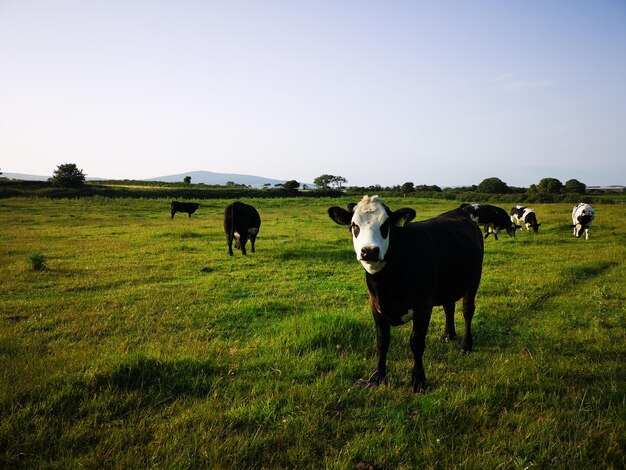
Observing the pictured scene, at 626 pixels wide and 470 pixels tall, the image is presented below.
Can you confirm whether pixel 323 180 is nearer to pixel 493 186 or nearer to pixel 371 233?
pixel 493 186

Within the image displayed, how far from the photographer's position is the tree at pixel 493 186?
2844 inches

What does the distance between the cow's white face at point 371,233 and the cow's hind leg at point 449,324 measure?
2.26 metres

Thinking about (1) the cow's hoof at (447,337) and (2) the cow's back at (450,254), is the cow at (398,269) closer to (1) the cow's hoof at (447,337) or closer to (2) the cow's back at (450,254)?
(2) the cow's back at (450,254)

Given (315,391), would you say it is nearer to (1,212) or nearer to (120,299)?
(120,299)

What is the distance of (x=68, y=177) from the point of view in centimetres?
5719

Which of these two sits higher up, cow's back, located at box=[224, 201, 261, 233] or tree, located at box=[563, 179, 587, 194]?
tree, located at box=[563, 179, 587, 194]

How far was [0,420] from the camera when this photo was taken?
338 cm

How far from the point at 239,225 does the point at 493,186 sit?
71288 mm

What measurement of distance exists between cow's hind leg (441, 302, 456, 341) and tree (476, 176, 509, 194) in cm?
7263

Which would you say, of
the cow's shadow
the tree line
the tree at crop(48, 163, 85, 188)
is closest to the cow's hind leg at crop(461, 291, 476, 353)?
the cow's shadow

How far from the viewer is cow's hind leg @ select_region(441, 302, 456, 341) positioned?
19.7ft

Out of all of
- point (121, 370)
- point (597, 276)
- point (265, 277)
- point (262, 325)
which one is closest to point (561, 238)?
point (597, 276)

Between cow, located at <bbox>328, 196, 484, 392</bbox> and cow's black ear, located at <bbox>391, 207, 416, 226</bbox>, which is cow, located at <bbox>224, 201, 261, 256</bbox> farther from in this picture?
cow's black ear, located at <bbox>391, 207, 416, 226</bbox>


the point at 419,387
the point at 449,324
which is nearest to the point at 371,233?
the point at 419,387
